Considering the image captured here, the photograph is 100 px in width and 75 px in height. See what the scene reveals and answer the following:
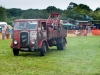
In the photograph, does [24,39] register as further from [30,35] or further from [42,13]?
[42,13]

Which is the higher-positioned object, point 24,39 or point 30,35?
point 30,35

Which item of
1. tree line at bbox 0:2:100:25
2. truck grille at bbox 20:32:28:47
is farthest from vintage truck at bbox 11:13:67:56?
tree line at bbox 0:2:100:25

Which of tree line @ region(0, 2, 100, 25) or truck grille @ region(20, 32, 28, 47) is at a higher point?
tree line @ region(0, 2, 100, 25)

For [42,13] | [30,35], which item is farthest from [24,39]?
[42,13]

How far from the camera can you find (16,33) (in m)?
14.8

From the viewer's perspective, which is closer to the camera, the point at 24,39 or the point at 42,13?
the point at 24,39

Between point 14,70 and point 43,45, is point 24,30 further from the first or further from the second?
point 14,70

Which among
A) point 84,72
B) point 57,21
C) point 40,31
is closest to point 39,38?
point 40,31

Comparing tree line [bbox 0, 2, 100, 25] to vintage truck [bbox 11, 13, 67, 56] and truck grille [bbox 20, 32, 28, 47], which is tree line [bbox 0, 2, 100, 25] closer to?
vintage truck [bbox 11, 13, 67, 56]

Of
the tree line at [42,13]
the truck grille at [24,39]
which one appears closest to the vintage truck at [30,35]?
the truck grille at [24,39]

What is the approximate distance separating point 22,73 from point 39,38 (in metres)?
5.61

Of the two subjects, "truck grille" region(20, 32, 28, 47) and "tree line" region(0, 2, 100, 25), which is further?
"tree line" region(0, 2, 100, 25)

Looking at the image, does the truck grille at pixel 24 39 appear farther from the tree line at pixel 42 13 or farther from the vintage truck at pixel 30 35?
the tree line at pixel 42 13

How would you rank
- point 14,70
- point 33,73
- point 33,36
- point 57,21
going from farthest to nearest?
point 57,21
point 33,36
point 14,70
point 33,73
